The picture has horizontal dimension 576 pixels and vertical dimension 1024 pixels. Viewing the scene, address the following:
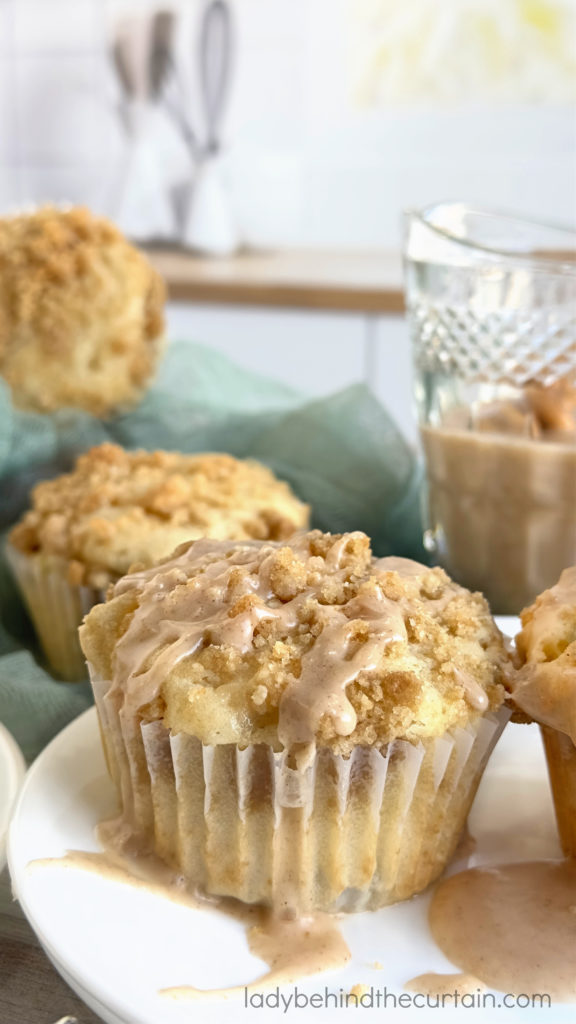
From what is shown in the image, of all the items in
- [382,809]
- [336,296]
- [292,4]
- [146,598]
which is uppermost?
[292,4]

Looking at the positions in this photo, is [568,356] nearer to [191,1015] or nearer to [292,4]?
[191,1015]

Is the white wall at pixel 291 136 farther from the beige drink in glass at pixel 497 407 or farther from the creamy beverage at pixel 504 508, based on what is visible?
the creamy beverage at pixel 504 508

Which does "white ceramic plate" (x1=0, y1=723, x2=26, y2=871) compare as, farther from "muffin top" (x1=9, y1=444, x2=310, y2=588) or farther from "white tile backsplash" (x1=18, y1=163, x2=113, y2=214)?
"white tile backsplash" (x1=18, y1=163, x2=113, y2=214)

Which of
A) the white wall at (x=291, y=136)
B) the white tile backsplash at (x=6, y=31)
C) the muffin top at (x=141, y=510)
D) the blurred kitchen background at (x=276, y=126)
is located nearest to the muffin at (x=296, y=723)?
the muffin top at (x=141, y=510)

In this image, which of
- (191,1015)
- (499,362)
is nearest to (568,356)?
(499,362)

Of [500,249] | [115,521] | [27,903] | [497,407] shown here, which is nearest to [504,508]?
[497,407]

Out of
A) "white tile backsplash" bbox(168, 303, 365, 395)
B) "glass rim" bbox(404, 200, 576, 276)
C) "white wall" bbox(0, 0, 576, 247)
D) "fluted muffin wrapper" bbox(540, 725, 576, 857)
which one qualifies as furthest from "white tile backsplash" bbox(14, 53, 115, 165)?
"fluted muffin wrapper" bbox(540, 725, 576, 857)

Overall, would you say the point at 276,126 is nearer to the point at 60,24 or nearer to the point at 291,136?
the point at 291,136
